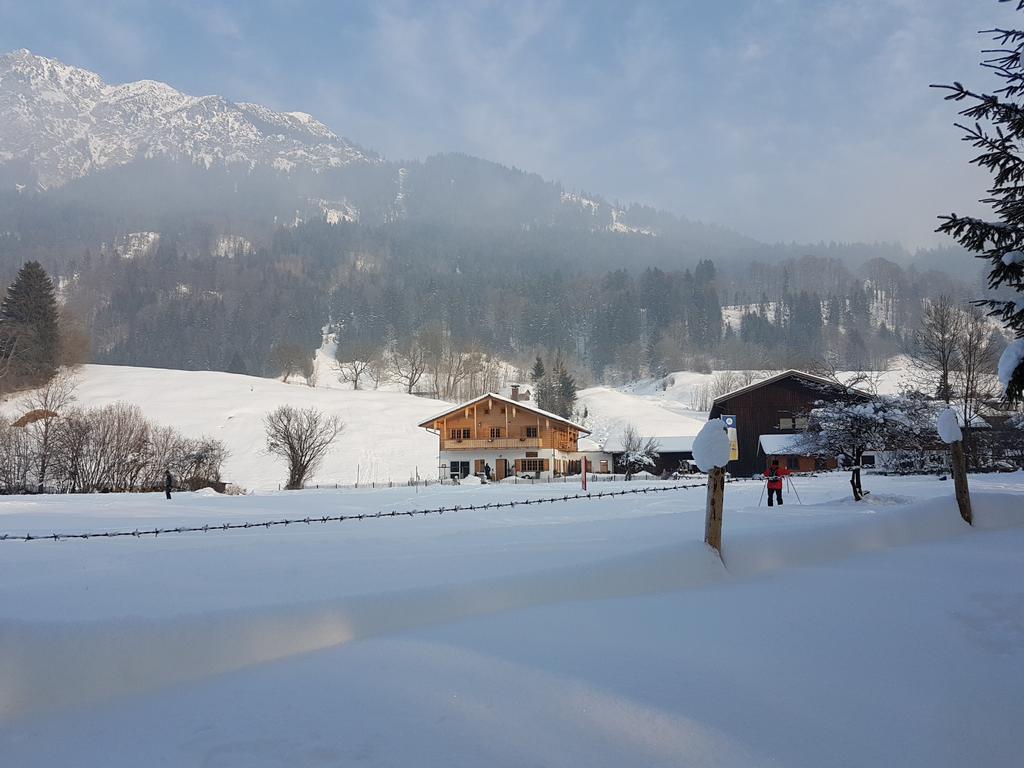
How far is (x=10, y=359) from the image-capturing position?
64125 mm

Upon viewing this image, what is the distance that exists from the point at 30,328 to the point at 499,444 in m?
52.6

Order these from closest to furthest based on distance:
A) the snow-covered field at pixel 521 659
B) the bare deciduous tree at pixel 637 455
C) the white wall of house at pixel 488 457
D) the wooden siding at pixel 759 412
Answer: the snow-covered field at pixel 521 659 < the wooden siding at pixel 759 412 < the white wall of house at pixel 488 457 < the bare deciduous tree at pixel 637 455

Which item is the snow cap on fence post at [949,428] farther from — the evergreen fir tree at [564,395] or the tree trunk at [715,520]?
the evergreen fir tree at [564,395]

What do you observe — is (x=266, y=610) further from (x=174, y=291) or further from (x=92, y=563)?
(x=174, y=291)

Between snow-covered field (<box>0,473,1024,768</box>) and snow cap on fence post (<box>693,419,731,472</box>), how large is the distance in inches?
40.4

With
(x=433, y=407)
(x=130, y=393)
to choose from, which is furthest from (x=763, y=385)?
(x=130, y=393)

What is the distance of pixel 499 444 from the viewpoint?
53.4 metres

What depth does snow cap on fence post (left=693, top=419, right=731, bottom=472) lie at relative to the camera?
8180 mm

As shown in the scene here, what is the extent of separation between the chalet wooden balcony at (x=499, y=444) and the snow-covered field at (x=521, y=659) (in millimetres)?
45014

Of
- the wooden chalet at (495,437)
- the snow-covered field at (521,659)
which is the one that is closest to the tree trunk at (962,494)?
the snow-covered field at (521,659)

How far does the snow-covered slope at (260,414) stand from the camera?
56781mm

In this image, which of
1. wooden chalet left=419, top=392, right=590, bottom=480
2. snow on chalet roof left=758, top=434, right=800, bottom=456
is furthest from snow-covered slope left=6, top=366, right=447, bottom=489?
snow on chalet roof left=758, top=434, right=800, bottom=456

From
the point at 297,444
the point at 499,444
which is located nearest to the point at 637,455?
the point at 499,444

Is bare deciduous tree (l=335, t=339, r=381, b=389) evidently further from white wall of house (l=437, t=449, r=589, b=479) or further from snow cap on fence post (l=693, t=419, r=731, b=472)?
snow cap on fence post (l=693, t=419, r=731, b=472)
